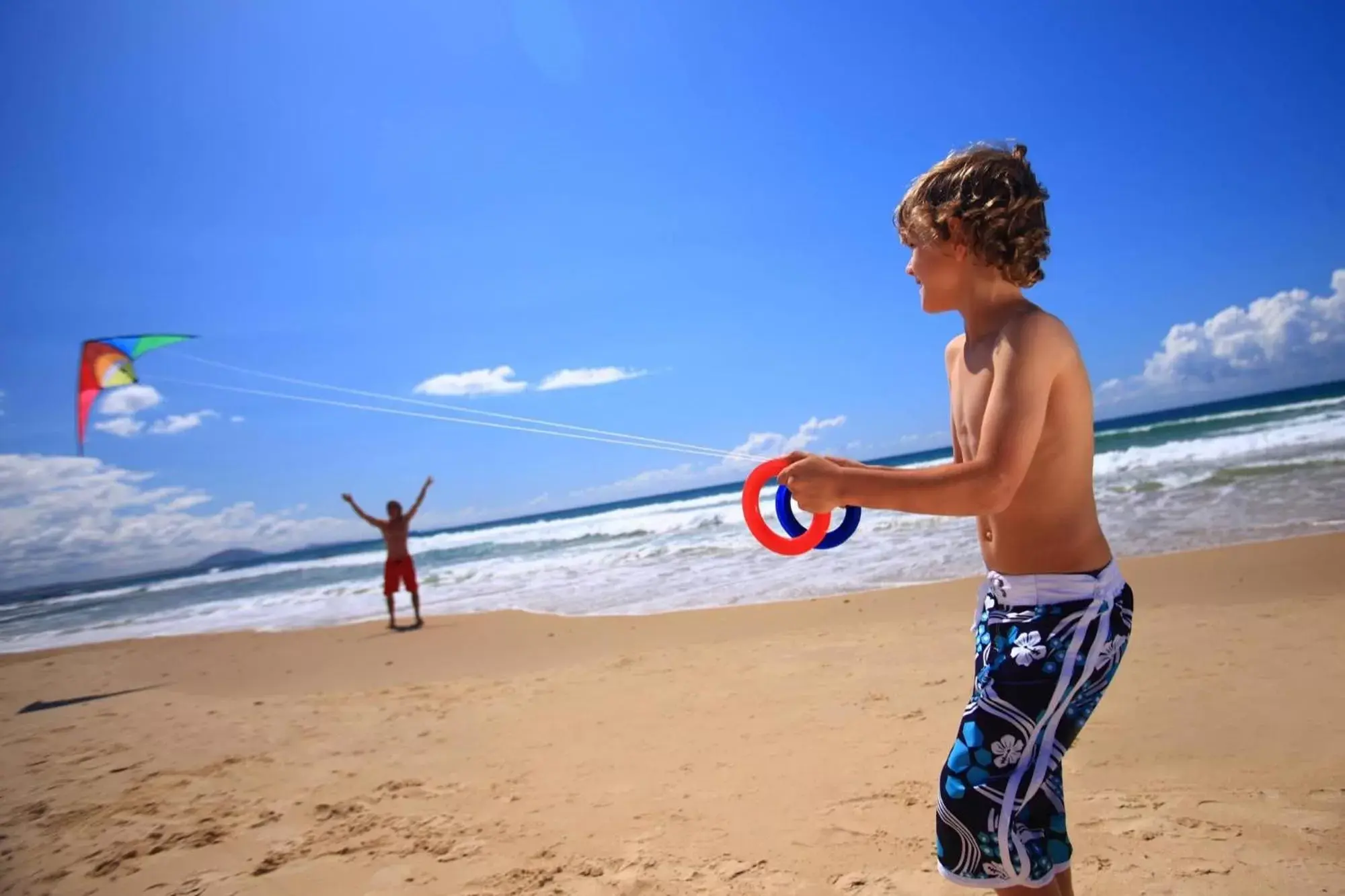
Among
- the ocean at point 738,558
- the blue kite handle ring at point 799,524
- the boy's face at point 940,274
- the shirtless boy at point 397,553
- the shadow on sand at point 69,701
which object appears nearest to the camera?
the boy's face at point 940,274

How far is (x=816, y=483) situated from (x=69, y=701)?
8.82m

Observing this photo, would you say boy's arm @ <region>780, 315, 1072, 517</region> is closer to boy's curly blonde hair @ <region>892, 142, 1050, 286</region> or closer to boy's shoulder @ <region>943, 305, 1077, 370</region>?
boy's shoulder @ <region>943, 305, 1077, 370</region>

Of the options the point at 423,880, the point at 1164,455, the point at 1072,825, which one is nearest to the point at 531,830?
the point at 423,880

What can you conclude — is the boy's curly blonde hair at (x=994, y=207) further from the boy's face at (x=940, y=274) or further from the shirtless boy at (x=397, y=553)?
the shirtless boy at (x=397, y=553)

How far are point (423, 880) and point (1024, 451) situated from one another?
2.72 m

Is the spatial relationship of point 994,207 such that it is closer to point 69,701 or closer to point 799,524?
point 799,524

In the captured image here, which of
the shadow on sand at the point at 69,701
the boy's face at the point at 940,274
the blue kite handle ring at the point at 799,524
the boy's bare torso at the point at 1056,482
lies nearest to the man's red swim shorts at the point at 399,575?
the shadow on sand at the point at 69,701

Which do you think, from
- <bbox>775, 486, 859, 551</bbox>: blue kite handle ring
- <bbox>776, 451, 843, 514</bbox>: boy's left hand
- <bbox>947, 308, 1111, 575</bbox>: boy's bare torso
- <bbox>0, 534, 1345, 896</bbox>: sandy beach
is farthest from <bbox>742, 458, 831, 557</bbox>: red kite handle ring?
<bbox>0, 534, 1345, 896</bbox>: sandy beach

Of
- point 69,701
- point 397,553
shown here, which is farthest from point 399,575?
point 69,701

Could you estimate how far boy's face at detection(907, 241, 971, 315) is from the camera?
1.83 meters

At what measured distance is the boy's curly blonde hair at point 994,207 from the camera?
173 cm

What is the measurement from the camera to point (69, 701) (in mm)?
7633

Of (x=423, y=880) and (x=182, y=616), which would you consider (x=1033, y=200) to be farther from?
(x=182, y=616)

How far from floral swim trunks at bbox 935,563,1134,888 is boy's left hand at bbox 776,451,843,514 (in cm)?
50
